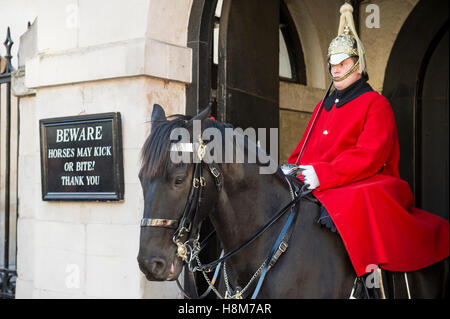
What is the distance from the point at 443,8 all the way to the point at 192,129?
4.33 m

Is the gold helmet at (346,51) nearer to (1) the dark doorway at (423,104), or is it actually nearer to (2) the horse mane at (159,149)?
(2) the horse mane at (159,149)

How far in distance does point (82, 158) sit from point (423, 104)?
13.2 ft

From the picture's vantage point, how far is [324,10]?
7934 millimetres

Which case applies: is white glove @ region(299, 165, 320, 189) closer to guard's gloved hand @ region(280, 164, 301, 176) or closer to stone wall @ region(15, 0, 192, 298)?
guard's gloved hand @ region(280, 164, 301, 176)

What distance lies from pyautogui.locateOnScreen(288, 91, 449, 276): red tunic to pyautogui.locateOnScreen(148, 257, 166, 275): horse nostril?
3.29ft

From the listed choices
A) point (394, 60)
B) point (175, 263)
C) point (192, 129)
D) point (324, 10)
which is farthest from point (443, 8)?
point (175, 263)

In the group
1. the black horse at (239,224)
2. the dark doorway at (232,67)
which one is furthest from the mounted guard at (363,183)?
the dark doorway at (232,67)

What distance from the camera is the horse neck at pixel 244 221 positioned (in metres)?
3.04

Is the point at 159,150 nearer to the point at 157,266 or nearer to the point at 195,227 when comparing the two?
the point at 195,227

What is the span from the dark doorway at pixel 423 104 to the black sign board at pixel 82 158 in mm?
3581

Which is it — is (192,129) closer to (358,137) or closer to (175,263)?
(175,263)

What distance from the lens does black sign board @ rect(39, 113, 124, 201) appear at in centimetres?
496

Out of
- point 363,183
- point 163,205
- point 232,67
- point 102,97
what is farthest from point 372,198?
point 102,97

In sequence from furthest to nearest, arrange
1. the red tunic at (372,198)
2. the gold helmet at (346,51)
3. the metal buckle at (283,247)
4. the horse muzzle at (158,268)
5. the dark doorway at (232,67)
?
the dark doorway at (232,67), the gold helmet at (346,51), the red tunic at (372,198), the metal buckle at (283,247), the horse muzzle at (158,268)
